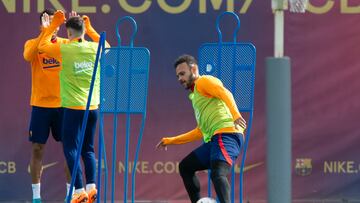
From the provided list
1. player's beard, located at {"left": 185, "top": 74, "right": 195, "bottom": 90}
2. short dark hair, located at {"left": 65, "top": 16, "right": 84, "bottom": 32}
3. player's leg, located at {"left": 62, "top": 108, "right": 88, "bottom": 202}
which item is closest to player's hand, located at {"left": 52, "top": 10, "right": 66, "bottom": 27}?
short dark hair, located at {"left": 65, "top": 16, "right": 84, "bottom": 32}

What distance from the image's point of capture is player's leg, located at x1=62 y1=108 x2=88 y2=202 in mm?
8688

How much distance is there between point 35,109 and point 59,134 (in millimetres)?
356

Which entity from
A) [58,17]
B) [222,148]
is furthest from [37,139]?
[222,148]

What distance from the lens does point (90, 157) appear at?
29.2 feet

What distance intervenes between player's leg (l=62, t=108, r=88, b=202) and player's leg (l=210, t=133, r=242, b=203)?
1.40 metres

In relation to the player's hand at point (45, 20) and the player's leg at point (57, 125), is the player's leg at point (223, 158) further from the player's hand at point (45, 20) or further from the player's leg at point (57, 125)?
the player's hand at point (45, 20)

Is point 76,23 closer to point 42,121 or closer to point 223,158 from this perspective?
point 42,121

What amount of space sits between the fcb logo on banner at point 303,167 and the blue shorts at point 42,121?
2.61 m

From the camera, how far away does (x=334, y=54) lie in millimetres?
10297

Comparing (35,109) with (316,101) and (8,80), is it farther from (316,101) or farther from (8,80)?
(316,101)

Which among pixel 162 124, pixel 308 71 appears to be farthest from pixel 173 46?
pixel 308 71

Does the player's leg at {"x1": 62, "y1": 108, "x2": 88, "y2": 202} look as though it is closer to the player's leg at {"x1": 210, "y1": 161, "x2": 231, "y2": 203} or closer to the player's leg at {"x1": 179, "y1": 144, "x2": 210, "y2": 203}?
the player's leg at {"x1": 179, "y1": 144, "x2": 210, "y2": 203}

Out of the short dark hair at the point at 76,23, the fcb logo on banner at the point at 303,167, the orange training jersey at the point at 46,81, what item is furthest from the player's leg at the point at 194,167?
the fcb logo on banner at the point at 303,167

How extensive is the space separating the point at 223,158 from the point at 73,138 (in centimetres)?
158
